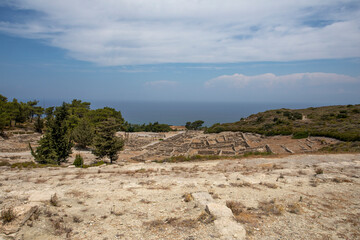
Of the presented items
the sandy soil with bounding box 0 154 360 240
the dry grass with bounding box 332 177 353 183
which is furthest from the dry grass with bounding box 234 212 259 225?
the dry grass with bounding box 332 177 353 183

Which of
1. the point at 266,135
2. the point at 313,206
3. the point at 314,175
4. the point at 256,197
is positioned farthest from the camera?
the point at 266,135

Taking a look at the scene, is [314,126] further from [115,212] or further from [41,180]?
[41,180]

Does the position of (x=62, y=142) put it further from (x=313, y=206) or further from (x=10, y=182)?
(x=313, y=206)

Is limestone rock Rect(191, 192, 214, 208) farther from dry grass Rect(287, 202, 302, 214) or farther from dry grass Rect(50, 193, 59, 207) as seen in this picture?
dry grass Rect(50, 193, 59, 207)

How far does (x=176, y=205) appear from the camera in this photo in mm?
7504

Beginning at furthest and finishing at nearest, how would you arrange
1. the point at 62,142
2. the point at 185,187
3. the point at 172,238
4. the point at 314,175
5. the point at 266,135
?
the point at 266,135, the point at 62,142, the point at 314,175, the point at 185,187, the point at 172,238

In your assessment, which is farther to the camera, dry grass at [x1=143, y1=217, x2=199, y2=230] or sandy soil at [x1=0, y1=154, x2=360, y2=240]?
dry grass at [x1=143, y1=217, x2=199, y2=230]

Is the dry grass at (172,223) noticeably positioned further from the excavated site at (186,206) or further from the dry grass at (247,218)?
the dry grass at (247,218)

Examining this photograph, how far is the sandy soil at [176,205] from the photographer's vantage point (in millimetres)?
5680

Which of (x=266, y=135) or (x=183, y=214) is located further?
(x=266, y=135)

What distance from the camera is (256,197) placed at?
8320mm

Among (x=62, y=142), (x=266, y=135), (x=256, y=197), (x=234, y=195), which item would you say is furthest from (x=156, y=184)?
(x=266, y=135)

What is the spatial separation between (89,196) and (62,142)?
12.6 m

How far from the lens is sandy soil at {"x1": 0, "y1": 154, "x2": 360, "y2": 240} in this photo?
5680mm
